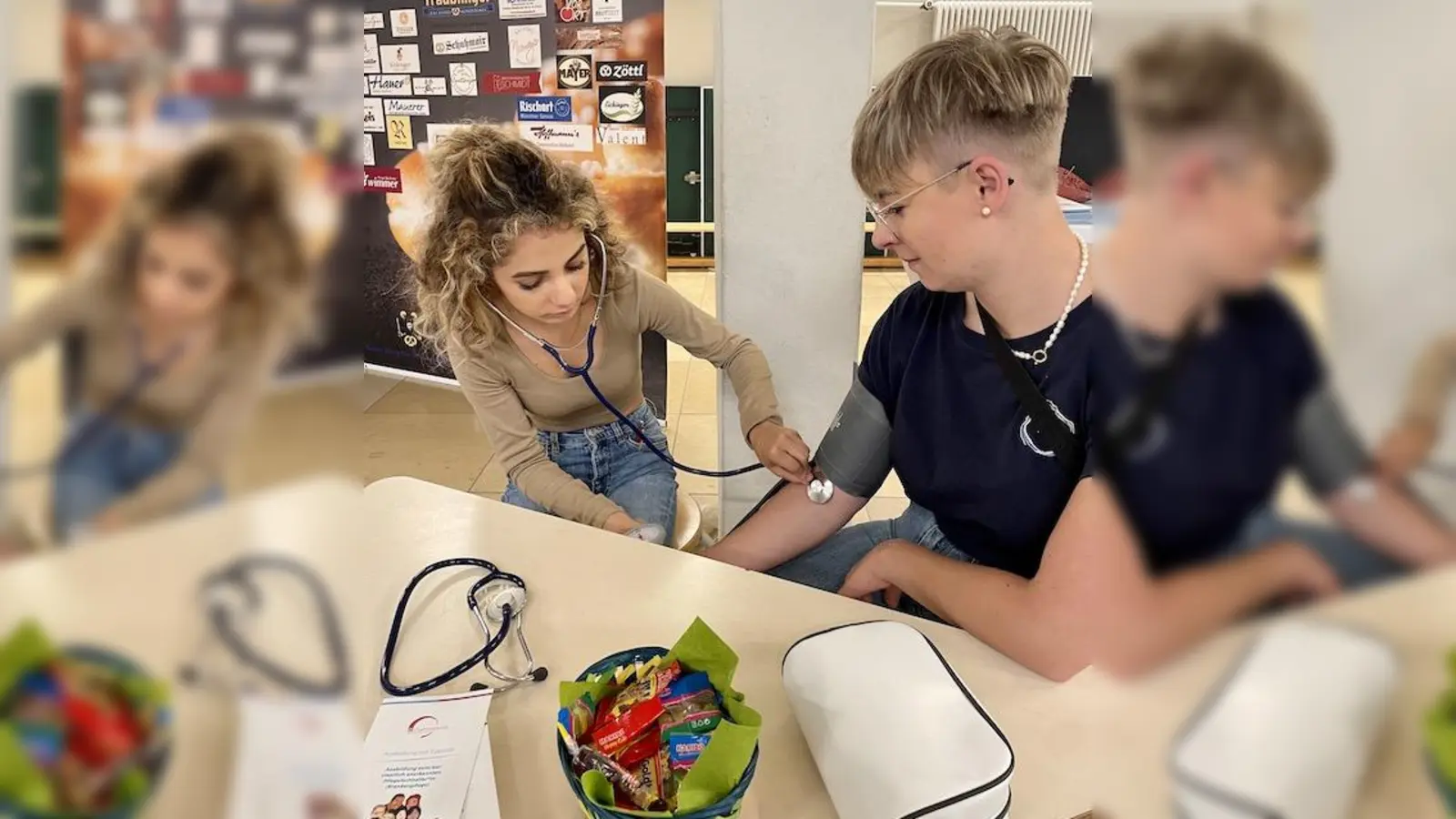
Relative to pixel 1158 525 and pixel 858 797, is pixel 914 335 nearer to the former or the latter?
pixel 858 797

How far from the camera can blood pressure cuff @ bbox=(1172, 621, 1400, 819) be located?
11 centimetres

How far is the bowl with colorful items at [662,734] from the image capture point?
1.93 feet

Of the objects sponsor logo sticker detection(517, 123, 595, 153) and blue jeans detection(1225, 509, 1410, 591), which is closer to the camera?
blue jeans detection(1225, 509, 1410, 591)

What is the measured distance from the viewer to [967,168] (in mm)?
1025

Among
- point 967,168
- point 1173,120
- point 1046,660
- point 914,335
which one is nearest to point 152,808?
point 1173,120

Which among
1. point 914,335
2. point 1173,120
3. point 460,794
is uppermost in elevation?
point 1173,120

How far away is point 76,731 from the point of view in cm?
13

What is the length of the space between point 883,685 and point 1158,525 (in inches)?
24.3

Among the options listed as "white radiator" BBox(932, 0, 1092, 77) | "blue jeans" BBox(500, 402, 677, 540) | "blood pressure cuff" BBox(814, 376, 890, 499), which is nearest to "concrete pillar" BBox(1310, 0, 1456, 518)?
"blood pressure cuff" BBox(814, 376, 890, 499)

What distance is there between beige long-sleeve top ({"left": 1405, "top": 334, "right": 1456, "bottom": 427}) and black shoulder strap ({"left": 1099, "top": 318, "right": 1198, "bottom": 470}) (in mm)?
23

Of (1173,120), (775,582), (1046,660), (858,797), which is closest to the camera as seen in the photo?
(1173,120)

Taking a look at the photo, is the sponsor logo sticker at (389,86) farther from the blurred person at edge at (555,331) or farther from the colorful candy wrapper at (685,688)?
the colorful candy wrapper at (685,688)

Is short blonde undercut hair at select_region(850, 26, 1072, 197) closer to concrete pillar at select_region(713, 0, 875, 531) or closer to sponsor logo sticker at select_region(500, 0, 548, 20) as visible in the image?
concrete pillar at select_region(713, 0, 875, 531)

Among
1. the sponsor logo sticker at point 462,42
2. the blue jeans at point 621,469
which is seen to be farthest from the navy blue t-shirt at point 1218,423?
the sponsor logo sticker at point 462,42
